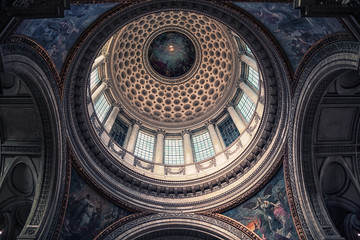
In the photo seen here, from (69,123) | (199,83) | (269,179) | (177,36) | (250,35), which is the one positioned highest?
(177,36)

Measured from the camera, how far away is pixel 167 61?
107ft

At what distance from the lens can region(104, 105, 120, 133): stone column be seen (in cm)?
2392

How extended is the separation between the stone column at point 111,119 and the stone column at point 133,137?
6.77 feet

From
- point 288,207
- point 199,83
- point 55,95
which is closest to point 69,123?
point 55,95

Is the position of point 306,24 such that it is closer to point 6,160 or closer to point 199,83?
point 6,160

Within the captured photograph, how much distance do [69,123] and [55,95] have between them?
2541mm

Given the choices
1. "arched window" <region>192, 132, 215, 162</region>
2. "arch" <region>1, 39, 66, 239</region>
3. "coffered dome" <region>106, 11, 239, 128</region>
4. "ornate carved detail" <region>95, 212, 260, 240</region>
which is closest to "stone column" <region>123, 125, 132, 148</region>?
"coffered dome" <region>106, 11, 239, 128</region>

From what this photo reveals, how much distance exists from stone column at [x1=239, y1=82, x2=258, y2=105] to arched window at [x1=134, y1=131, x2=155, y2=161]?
950 centimetres

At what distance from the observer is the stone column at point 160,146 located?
81.3ft

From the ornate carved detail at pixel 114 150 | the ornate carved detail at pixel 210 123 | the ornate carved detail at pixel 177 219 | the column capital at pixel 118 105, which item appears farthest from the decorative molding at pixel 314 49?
the column capital at pixel 118 105

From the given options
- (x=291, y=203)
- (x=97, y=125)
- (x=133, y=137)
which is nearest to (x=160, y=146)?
(x=133, y=137)

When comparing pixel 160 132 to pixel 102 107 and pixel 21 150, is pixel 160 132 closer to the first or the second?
pixel 102 107

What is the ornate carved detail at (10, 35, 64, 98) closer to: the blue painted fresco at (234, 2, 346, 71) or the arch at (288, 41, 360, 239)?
the blue painted fresco at (234, 2, 346, 71)

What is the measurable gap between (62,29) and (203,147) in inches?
651
